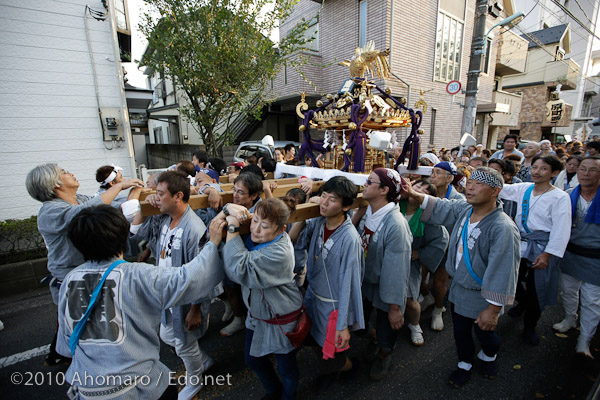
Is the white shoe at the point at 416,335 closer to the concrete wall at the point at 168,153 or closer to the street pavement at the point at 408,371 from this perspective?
the street pavement at the point at 408,371

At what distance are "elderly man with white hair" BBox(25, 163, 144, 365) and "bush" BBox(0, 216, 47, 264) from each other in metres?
2.59

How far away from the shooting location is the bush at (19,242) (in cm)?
415

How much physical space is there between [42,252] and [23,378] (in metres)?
2.40

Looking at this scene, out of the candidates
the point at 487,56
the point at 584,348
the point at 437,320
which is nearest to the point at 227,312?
the point at 437,320

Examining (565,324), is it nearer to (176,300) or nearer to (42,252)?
(176,300)

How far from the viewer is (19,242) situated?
4.26m

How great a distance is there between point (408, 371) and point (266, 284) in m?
1.97

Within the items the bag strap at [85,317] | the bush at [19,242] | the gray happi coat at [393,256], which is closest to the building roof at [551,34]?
the gray happi coat at [393,256]

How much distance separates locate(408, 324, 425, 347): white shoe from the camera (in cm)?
300

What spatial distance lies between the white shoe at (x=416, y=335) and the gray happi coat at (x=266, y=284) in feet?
5.87

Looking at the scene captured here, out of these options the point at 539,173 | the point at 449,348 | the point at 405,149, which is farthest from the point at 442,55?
the point at 449,348

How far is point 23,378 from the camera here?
2611mm

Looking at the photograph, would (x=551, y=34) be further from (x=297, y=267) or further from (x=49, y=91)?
(x=49, y=91)

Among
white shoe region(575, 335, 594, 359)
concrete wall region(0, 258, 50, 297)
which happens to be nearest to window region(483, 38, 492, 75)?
white shoe region(575, 335, 594, 359)
